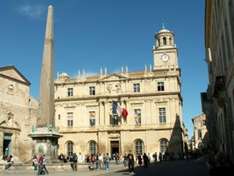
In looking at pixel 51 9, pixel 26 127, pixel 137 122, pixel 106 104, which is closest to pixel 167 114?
pixel 137 122

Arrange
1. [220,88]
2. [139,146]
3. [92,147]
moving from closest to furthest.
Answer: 1. [220,88]
2. [139,146]
3. [92,147]

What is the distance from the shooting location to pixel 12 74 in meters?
39.8

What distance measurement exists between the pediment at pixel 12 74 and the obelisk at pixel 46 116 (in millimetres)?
16904

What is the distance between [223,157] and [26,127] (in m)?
30.2

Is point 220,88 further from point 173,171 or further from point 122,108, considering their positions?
point 122,108

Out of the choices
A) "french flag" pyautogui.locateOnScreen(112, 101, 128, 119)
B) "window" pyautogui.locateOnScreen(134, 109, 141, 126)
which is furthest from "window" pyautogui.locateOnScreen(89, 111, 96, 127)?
"window" pyautogui.locateOnScreen(134, 109, 141, 126)

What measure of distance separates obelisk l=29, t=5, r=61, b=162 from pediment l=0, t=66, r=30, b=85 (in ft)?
55.5

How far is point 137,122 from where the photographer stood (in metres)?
50.7

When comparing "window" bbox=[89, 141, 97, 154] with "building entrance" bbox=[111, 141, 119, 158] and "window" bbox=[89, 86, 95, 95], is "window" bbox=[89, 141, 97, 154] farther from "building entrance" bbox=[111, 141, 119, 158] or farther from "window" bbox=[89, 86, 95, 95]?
"window" bbox=[89, 86, 95, 95]

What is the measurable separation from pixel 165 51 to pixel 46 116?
3758cm

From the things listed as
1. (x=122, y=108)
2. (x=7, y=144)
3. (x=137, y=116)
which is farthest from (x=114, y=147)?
(x=7, y=144)

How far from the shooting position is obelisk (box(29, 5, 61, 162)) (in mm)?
20812

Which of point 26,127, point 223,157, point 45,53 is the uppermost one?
point 45,53

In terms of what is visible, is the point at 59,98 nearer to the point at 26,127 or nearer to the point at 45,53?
the point at 26,127
